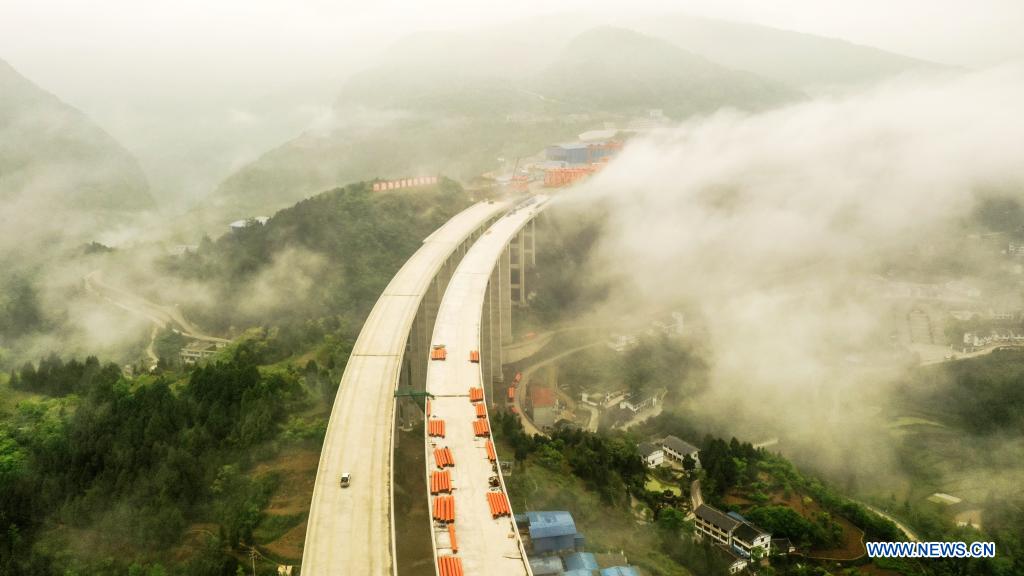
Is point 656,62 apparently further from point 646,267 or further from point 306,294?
point 306,294

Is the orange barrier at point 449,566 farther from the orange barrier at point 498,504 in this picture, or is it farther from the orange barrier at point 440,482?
the orange barrier at point 440,482

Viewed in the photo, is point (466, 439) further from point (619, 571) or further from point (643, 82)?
point (643, 82)

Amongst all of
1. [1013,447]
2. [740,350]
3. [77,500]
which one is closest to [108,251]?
[77,500]

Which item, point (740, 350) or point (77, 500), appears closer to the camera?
point (77, 500)

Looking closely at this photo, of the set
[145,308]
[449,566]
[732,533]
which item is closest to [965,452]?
[732,533]

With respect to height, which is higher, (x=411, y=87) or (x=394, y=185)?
(x=411, y=87)

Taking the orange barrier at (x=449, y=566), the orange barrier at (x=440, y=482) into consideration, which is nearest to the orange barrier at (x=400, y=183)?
the orange barrier at (x=440, y=482)
